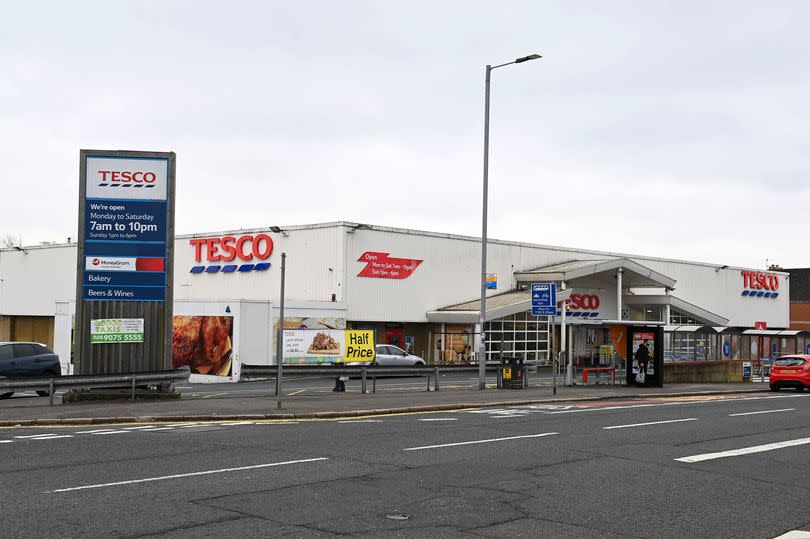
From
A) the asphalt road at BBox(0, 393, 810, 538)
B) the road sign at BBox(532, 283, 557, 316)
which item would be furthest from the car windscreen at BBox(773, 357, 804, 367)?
the asphalt road at BBox(0, 393, 810, 538)

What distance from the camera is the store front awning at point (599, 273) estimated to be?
5175 centimetres

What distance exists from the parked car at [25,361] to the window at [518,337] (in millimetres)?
25949

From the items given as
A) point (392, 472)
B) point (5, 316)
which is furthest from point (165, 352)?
point (5, 316)

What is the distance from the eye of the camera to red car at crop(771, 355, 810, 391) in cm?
3347

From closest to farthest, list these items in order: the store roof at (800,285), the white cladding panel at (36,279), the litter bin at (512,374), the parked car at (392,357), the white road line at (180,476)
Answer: the white road line at (180,476)
the litter bin at (512,374)
the parked car at (392,357)
the white cladding panel at (36,279)
the store roof at (800,285)

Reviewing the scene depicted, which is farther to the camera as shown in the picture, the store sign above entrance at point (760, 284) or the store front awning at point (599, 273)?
the store sign above entrance at point (760, 284)

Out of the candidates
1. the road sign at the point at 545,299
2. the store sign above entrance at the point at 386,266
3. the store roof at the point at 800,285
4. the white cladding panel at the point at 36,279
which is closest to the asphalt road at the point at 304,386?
the road sign at the point at 545,299

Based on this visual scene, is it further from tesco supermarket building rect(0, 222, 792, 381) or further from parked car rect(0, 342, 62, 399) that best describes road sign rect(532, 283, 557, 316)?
parked car rect(0, 342, 62, 399)

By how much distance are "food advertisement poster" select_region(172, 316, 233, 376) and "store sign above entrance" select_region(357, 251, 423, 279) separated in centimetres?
867

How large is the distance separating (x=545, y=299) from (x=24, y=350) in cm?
1692

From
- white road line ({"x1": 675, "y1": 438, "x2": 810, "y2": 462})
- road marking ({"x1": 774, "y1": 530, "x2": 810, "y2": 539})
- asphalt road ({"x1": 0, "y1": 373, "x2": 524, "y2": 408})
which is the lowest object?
asphalt road ({"x1": 0, "y1": 373, "x2": 524, "y2": 408})

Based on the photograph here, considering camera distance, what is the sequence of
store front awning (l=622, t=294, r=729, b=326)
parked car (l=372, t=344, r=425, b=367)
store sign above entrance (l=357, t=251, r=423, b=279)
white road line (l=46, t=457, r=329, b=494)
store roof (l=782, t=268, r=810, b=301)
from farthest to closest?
1. store roof (l=782, t=268, r=810, b=301)
2. store front awning (l=622, t=294, r=729, b=326)
3. store sign above entrance (l=357, t=251, r=423, b=279)
4. parked car (l=372, t=344, r=425, b=367)
5. white road line (l=46, t=457, r=329, b=494)

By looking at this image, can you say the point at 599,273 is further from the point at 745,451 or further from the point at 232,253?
the point at 745,451

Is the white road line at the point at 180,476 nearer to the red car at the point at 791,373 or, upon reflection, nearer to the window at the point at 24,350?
the window at the point at 24,350
